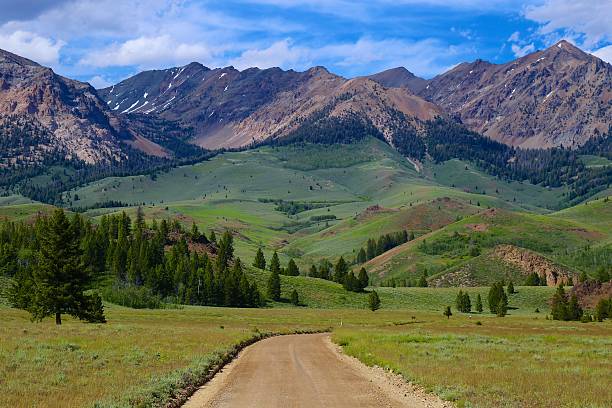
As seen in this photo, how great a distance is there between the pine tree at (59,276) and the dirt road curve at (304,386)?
3833cm

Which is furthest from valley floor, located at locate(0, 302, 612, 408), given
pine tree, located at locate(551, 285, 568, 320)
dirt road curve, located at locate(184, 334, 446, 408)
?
pine tree, located at locate(551, 285, 568, 320)

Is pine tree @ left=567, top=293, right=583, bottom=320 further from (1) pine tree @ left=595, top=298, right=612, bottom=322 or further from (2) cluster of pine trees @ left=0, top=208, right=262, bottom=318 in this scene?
(2) cluster of pine trees @ left=0, top=208, right=262, bottom=318

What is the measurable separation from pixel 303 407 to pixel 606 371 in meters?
20.9

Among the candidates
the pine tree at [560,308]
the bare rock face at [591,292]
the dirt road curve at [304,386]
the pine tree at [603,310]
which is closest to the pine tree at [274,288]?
the pine tree at [560,308]

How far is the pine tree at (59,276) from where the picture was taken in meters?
75.6

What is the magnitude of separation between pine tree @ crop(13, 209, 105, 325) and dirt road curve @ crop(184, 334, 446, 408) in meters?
38.3

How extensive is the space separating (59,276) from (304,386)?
5376 cm

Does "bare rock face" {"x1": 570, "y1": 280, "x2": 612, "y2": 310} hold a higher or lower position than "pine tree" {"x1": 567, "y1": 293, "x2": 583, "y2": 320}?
higher

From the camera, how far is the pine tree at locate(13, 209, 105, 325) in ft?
248

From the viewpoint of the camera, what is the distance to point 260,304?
6407 inches

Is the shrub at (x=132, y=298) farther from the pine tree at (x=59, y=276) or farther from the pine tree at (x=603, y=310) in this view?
the pine tree at (x=603, y=310)

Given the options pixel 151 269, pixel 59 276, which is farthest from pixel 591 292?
pixel 59 276

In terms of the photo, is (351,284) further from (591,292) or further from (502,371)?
(502,371)

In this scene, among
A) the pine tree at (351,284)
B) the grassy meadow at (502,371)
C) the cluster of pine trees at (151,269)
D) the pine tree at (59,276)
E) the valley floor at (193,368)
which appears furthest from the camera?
the pine tree at (351,284)
